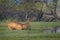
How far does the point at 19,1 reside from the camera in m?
1.52

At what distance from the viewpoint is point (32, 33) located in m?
1.53

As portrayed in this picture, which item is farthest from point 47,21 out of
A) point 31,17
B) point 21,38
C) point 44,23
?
point 21,38

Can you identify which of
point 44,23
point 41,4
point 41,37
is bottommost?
point 41,37

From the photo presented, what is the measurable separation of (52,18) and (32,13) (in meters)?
0.18

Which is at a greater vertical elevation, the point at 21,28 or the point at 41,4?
the point at 41,4

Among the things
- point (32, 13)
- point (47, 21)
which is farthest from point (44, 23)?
point (32, 13)

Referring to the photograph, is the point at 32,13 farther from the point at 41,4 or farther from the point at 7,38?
the point at 7,38

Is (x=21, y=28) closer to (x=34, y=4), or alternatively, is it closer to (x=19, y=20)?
(x=19, y=20)

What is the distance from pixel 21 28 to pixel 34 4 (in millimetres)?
237

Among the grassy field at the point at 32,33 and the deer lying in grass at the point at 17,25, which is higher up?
the deer lying in grass at the point at 17,25

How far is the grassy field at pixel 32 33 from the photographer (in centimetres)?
151

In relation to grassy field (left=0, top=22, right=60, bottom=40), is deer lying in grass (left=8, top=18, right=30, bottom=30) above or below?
above

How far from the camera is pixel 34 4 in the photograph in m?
1.54

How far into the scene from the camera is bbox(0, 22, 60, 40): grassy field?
59.4 inches
